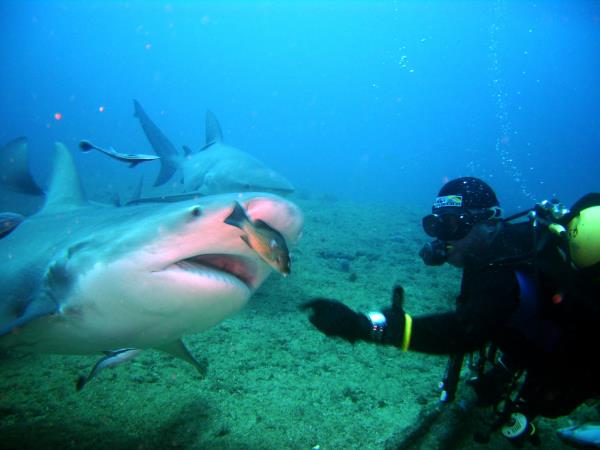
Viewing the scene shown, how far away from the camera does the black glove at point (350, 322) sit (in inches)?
77.9

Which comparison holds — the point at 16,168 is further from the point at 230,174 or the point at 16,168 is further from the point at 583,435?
the point at 583,435

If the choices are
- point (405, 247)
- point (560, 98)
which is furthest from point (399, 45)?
point (405, 247)

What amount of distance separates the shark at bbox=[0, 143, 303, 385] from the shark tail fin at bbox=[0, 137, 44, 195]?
106 inches

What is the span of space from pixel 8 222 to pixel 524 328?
4750mm

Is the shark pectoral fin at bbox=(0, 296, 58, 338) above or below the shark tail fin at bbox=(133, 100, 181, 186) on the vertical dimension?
below

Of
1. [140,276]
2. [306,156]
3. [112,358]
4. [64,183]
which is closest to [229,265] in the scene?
[140,276]

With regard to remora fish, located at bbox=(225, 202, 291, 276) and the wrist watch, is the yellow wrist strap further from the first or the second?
remora fish, located at bbox=(225, 202, 291, 276)

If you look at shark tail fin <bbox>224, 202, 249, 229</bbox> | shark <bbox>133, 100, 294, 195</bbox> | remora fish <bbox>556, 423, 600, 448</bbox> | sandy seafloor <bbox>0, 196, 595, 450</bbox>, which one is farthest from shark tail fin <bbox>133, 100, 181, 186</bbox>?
remora fish <bbox>556, 423, 600, 448</bbox>

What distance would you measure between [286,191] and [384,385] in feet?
10.9

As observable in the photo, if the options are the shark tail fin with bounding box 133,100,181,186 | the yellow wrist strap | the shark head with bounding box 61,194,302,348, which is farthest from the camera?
the shark tail fin with bounding box 133,100,181,186

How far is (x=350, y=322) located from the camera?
2.00 meters

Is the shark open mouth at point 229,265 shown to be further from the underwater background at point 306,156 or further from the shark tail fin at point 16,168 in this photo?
the shark tail fin at point 16,168

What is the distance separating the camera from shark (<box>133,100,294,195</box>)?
5.48m

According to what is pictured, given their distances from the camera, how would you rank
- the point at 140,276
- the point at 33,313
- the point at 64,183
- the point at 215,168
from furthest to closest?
the point at 215,168 → the point at 64,183 → the point at 33,313 → the point at 140,276
